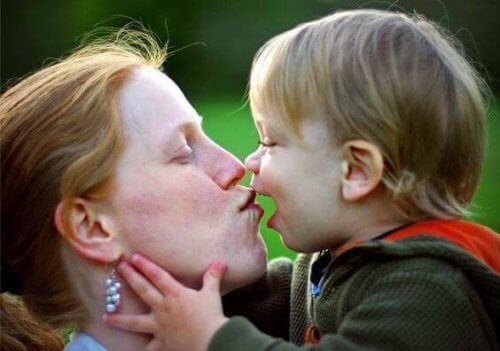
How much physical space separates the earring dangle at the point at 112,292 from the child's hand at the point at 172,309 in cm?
2

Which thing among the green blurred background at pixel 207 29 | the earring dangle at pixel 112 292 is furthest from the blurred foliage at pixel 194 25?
the earring dangle at pixel 112 292

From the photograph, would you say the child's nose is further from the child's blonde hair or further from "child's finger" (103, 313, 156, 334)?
"child's finger" (103, 313, 156, 334)

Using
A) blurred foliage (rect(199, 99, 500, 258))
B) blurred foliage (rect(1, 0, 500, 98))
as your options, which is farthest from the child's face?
blurred foliage (rect(1, 0, 500, 98))

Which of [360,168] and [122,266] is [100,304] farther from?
[360,168]

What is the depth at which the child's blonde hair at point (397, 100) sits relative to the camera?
79.4 inches

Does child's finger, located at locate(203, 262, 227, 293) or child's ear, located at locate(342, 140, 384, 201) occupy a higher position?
child's ear, located at locate(342, 140, 384, 201)

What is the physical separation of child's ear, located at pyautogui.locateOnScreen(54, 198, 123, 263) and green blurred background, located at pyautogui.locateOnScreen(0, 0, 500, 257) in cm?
303

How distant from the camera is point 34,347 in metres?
2.32

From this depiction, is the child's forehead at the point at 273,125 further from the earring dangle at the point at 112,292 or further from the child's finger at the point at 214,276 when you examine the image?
the earring dangle at the point at 112,292

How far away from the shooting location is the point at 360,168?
2049 mm

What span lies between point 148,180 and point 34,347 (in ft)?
1.76

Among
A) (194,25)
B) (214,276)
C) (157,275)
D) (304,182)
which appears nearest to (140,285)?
(157,275)

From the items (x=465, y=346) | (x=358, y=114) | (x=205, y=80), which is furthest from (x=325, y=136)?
(x=205, y=80)

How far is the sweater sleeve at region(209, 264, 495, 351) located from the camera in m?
1.79
